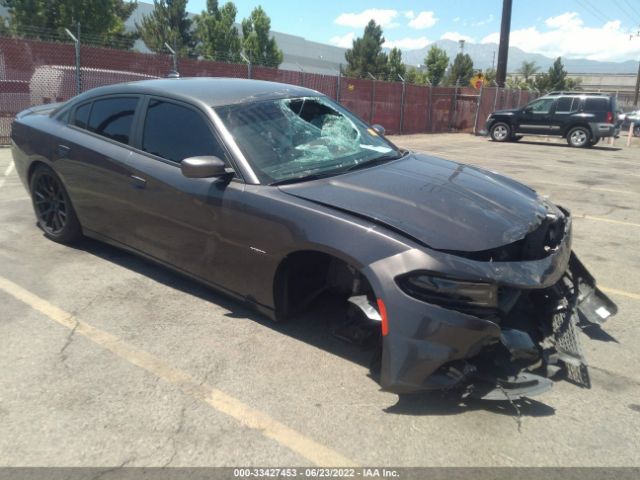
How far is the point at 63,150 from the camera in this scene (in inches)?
177

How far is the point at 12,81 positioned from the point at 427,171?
1154cm

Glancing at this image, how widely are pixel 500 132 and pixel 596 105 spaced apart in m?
3.50

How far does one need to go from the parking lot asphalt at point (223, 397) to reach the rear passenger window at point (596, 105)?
54.9ft

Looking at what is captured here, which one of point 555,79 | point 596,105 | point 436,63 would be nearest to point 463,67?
point 436,63

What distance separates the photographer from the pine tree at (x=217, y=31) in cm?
3844

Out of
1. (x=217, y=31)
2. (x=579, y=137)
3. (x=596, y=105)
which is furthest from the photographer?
(x=217, y=31)

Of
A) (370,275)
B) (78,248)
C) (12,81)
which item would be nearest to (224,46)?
(12,81)

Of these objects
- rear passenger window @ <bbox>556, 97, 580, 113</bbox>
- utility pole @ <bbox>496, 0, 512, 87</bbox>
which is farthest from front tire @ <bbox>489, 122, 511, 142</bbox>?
utility pole @ <bbox>496, 0, 512, 87</bbox>

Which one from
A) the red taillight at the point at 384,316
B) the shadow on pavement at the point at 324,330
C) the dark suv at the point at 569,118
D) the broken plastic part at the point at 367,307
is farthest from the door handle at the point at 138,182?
the dark suv at the point at 569,118

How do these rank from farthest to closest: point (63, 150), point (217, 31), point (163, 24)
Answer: point (217, 31)
point (163, 24)
point (63, 150)

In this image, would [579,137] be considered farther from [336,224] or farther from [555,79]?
[555,79]

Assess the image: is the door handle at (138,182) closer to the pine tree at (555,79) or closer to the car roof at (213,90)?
the car roof at (213,90)

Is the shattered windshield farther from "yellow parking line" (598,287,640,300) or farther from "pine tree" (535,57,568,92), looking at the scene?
"pine tree" (535,57,568,92)

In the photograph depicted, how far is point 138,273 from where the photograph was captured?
4.43 m
